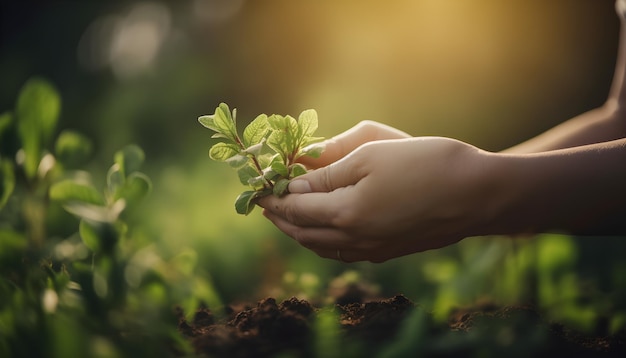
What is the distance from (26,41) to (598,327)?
426 cm

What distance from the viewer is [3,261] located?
0.89 m

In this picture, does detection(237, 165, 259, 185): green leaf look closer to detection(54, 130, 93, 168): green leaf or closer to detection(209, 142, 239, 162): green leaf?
detection(209, 142, 239, 162): green leaf

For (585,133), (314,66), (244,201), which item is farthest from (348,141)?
(314,66)

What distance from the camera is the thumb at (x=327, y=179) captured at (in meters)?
1.02

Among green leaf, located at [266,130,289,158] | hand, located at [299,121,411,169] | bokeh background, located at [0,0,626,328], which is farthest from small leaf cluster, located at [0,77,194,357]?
bokeh background, located at [0,0,626,328]

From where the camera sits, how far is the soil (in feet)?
2.48

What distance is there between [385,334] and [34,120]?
2.39ft

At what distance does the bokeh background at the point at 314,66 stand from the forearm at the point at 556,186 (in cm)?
126

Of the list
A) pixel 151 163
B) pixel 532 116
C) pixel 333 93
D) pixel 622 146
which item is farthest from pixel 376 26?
pixel 622 146

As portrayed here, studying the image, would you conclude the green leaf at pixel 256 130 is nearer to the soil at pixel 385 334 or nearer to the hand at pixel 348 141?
the hand at pixel 348 141

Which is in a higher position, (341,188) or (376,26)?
(376,26)

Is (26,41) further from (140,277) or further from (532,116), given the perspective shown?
(140,277)

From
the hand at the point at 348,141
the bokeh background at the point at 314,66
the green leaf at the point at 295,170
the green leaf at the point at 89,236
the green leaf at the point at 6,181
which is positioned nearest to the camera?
the green leaf at the point at 89,236

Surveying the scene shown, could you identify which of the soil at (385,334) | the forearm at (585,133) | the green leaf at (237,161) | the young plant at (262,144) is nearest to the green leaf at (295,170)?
the young plant at (262,144)
